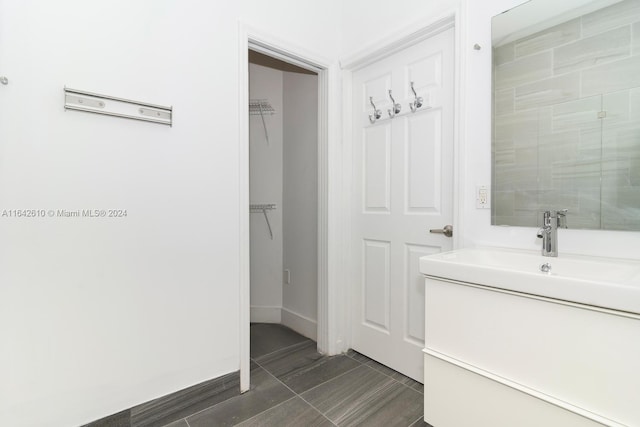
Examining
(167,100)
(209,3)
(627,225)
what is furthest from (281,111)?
(627,225)

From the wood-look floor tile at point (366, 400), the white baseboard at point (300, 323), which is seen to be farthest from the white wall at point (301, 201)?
the wood-look floor tile at point (366, 400)

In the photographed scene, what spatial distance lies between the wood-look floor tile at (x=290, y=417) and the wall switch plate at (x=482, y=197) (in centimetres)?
132

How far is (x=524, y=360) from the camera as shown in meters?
1.03

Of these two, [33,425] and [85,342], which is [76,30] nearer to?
[85,342]

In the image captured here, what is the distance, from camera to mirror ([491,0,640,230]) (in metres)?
1.17

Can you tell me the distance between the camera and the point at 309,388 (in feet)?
5.89

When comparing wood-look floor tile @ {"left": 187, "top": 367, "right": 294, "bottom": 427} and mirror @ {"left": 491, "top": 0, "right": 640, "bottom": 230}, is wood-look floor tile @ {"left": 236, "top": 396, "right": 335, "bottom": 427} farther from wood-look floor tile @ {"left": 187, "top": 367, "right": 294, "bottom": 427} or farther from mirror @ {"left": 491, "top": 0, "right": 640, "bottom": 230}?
mirror @ {"left": 491, "top": 0, "right": 640, "bottom": 230}

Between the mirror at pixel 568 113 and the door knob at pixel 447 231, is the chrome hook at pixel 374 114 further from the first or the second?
the door knob at pixel 447 231

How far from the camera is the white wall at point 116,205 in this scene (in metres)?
1.20

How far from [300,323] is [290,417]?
109 cm

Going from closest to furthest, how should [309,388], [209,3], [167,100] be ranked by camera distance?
[167,100] < [209,3] < [309,388]

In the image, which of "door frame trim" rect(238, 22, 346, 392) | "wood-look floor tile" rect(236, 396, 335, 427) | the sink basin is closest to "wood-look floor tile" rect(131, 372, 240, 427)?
"wood-look floor tile" rect(236, 396, 335, 427)

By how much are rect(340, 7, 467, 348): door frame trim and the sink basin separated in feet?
0.90

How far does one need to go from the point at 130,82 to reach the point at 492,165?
1.78m
